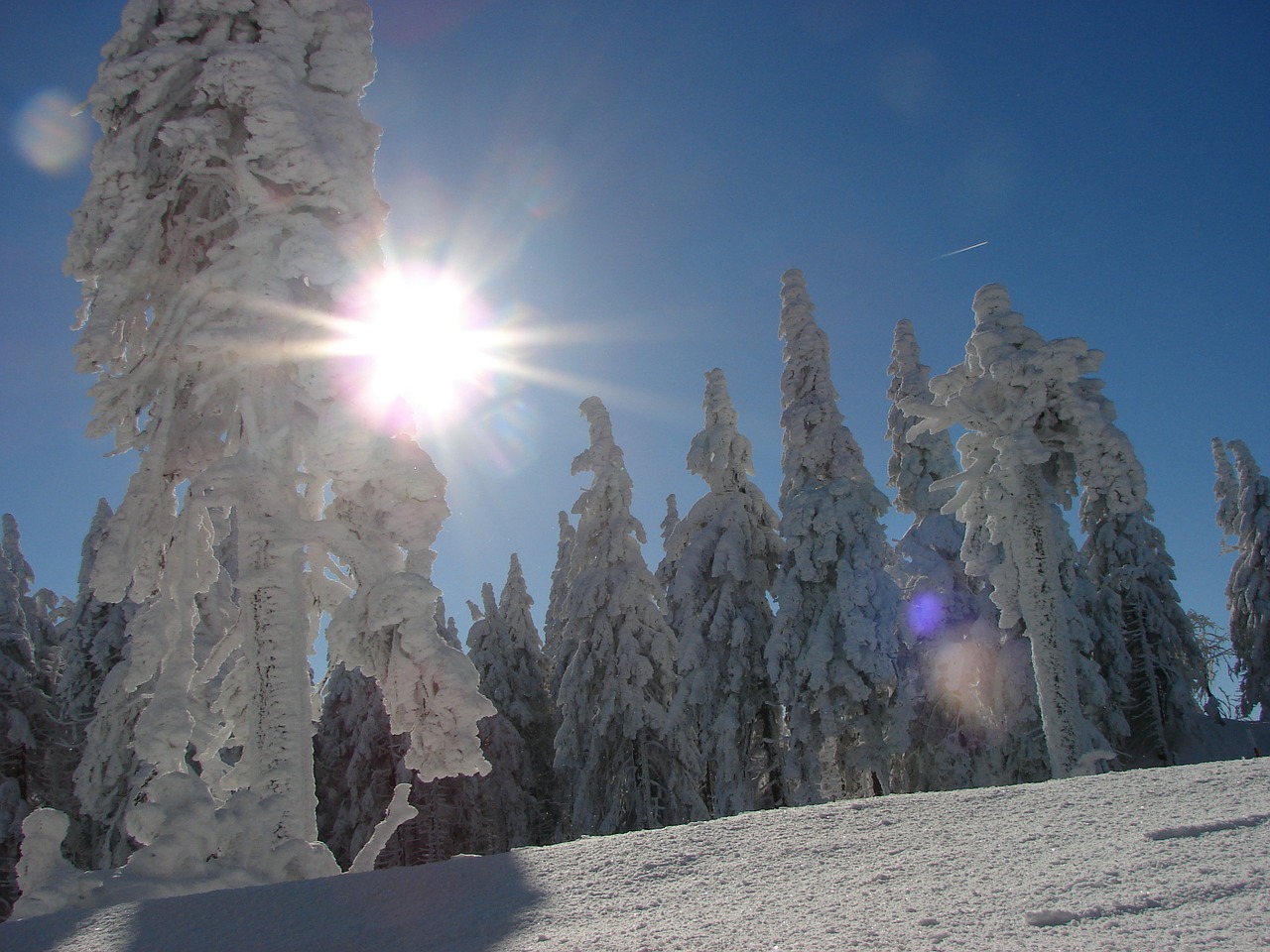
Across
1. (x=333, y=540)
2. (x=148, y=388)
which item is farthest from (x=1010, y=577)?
(x=148, y=388)

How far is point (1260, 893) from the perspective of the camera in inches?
120

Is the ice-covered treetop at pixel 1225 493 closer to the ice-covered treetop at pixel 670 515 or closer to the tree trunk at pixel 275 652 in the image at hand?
the ice-covered treetop at pixel 670 515

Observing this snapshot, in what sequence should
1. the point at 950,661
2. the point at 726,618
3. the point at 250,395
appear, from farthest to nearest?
1. the point at 726,618
2. the point at 950,661
3. the point at 250,395

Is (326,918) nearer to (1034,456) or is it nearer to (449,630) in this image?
(1034,456)

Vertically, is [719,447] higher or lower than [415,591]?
higher

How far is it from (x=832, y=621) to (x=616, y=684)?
5.79m

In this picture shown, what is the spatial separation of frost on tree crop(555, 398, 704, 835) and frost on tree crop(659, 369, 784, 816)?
2.53ft

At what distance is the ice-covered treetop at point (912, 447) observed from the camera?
22812 mm

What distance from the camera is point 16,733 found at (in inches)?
824

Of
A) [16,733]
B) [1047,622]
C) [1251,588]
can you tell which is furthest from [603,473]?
[1251,588]

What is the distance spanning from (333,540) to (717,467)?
52.8 ft

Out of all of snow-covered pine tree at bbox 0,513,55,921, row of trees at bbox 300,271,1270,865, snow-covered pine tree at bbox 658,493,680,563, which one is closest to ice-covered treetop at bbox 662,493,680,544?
snow-covered pine tree at bbox 658,493,680,563

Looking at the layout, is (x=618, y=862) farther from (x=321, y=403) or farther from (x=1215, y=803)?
(x=321, y=403)

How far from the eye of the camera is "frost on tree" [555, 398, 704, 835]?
21.3m
